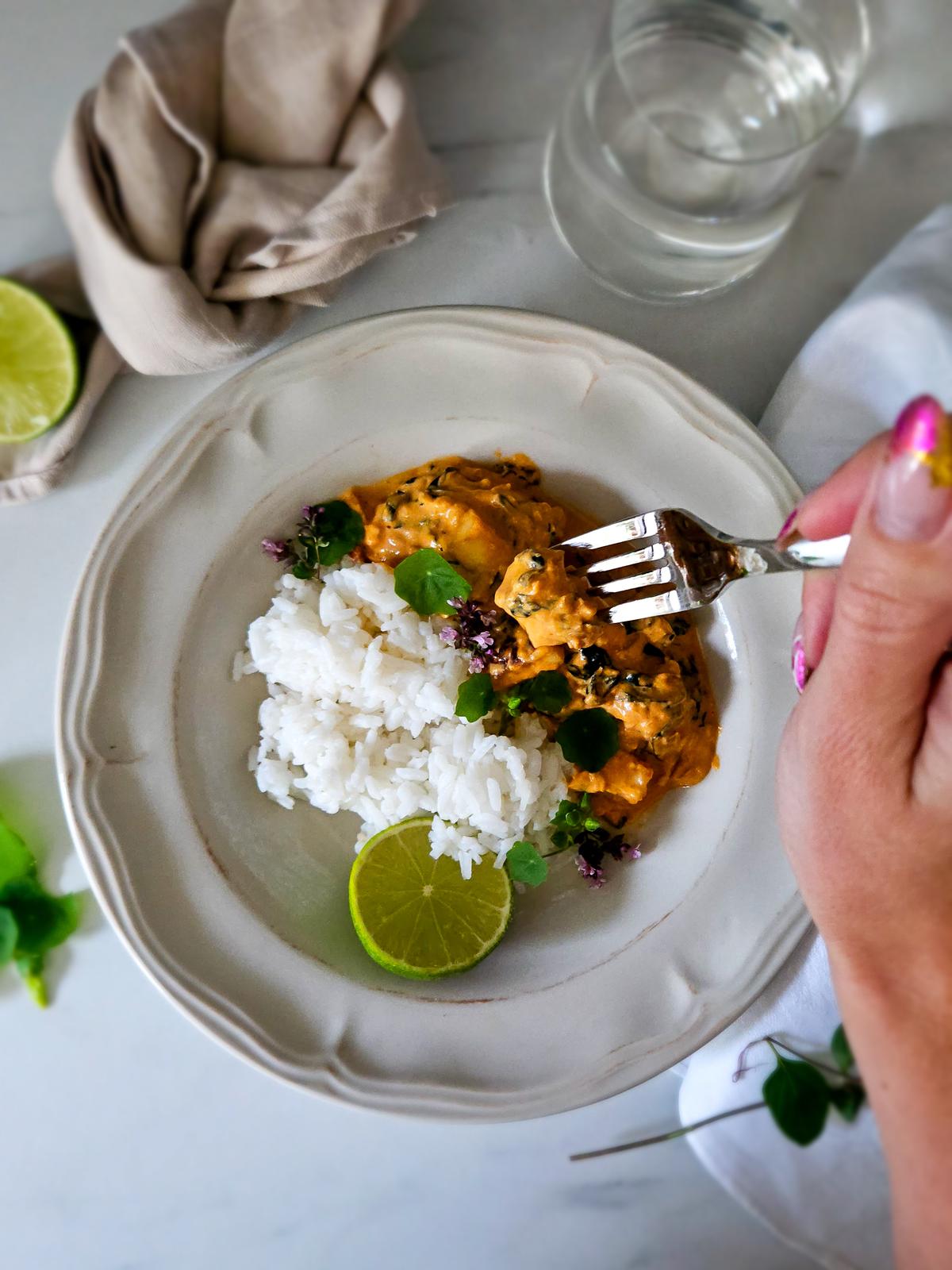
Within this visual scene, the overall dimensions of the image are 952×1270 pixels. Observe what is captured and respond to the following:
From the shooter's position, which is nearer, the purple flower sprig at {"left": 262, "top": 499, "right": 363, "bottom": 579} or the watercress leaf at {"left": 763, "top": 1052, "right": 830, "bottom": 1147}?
the watercress leaf at {"left": 763, "top": 1052, "right": 830, "bottom": 1147}

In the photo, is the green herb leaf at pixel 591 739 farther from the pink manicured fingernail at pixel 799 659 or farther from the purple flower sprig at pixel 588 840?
the pink manicured fingernail at pixel 799 659

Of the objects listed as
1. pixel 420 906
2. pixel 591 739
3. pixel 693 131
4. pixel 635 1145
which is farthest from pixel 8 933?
pixel 693 131

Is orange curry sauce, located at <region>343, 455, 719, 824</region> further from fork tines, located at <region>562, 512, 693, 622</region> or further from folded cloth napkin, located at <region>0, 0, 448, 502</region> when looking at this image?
folded cloth napkin, located at <region>0, 0, 448, 502</region>

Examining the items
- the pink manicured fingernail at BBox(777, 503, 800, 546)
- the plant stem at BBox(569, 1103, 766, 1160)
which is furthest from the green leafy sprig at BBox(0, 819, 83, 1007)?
the pink manicured fingernail at BBox(777, 503, 800, 546)

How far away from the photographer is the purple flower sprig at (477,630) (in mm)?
1807

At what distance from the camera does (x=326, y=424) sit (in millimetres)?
1820

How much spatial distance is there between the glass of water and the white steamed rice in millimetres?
833

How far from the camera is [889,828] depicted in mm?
1383

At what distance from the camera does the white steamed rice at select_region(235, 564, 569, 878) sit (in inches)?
70.9

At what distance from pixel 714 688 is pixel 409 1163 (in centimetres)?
114

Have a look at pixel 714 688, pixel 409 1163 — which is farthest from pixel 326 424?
pixel 409 1163

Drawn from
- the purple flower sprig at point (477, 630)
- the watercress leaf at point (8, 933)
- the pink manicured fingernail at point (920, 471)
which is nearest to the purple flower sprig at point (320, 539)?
the purple flower sprig at point (477, 630)

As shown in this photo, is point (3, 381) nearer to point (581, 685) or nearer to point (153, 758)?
point (153, 758)

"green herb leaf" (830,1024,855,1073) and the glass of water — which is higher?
the glass of water
